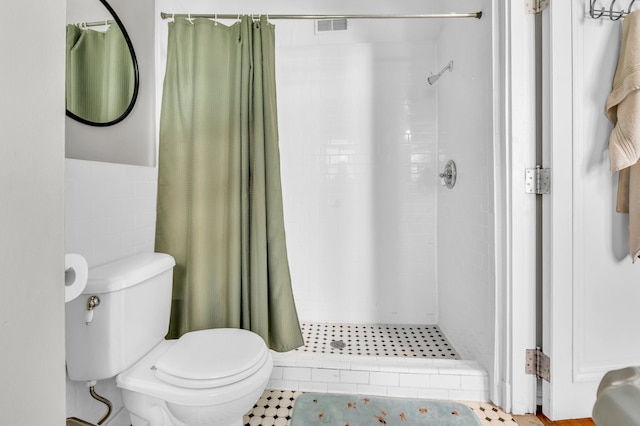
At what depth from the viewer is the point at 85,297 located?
3.38 ft

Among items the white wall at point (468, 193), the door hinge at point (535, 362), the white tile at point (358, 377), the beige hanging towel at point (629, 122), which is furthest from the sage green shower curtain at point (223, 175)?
the beige hanging towel at point (629, 122)

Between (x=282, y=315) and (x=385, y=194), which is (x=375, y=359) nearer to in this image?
(x=282, y=315)

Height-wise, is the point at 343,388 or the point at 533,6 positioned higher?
the point at 533,6

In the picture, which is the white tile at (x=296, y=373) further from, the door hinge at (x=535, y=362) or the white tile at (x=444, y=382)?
the door hinge at (x=535, y=362)

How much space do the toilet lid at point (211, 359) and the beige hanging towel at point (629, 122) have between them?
5.02ft

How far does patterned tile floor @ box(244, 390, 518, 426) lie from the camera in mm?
1327

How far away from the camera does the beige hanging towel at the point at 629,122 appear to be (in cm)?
115

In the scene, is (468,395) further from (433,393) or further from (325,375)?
(325,375)

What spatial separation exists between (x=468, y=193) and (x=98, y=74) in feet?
6.00

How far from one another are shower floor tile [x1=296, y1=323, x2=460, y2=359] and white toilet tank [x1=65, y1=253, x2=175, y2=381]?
100 cm

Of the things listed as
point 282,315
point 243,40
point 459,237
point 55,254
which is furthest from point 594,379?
point 243,40

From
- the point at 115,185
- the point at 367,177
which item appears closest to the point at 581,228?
the point at 367,177

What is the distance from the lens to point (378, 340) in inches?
80.1

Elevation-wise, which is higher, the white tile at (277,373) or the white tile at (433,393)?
the white tile at (277,373)
